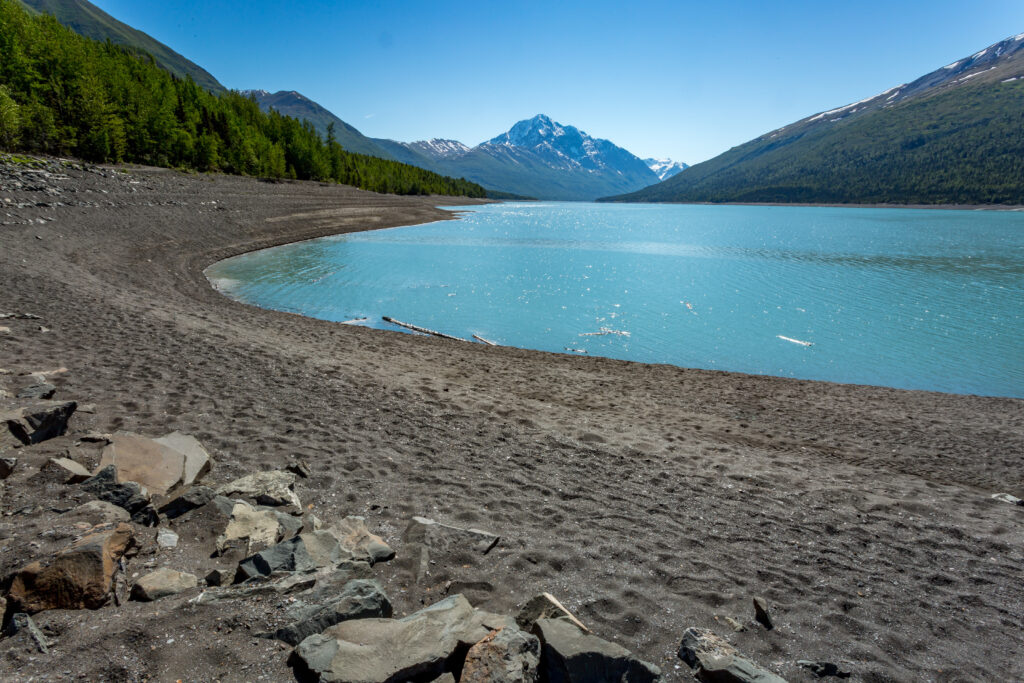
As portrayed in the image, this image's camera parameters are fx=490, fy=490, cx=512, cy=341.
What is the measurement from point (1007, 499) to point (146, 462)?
1506 cm

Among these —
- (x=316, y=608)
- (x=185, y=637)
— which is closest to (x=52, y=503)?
(x=185, y=637)

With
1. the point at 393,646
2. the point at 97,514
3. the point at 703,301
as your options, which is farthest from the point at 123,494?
the point at 703,301

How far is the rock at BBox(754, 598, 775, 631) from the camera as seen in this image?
5.50 m

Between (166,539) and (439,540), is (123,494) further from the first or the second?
(439,540)

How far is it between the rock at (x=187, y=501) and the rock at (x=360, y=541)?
163cm

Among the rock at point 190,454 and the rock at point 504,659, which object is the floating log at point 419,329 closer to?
the rock at point 190,454

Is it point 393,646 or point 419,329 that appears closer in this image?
point 393,646

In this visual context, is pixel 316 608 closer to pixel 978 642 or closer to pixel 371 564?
pixel 371 564

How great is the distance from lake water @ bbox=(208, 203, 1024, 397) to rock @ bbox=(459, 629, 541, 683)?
1799 centimetres

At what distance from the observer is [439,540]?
20.8 ft

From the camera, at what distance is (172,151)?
74.0 metres

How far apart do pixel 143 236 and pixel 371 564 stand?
124ft

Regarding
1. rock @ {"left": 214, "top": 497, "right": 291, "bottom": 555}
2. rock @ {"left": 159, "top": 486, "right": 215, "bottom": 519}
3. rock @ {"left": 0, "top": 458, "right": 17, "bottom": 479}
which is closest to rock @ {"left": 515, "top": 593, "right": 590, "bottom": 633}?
rock @ {"left": 214, "top": 497, "right": 291, "bottom": 555}

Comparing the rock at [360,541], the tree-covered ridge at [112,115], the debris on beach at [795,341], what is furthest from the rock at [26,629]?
the tree-covered ridge at [112,115]
